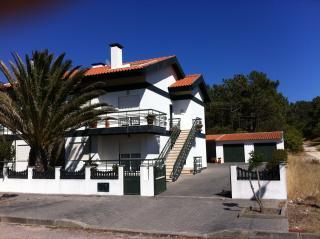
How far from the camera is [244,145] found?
34.6m

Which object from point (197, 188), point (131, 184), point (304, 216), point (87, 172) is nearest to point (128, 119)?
point (87, 172)

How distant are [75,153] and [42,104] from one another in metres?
5.05

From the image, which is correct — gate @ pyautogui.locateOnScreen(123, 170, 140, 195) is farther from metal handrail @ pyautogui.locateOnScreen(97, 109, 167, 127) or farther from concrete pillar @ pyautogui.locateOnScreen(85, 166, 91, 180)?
metal handrail @ pyautogui.locateOnScreen(97, 109, 167, 127)

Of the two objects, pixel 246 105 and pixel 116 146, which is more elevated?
pixel 246 105

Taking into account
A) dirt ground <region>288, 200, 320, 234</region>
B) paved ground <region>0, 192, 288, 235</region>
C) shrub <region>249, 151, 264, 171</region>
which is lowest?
paved ground <region>0, 192, 288, 235</region>

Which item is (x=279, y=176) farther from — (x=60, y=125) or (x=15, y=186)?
(x=15, y=186)

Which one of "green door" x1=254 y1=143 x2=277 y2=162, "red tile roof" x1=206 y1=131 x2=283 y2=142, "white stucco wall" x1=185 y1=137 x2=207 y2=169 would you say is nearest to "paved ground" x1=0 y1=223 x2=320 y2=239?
"white stucco wall" x1=185 y1=137 x2=207 y2=169

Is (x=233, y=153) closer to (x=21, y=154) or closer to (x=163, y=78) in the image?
(x=163, y=78)

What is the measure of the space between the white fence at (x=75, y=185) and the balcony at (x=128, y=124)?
3.75 metres

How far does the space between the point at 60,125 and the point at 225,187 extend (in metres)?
8.82

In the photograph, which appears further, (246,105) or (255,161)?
(246,105)

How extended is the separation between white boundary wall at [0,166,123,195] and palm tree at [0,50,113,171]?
0.98 meters

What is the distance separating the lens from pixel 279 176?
40.8 feet

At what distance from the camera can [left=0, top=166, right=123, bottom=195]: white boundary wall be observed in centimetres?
1495
